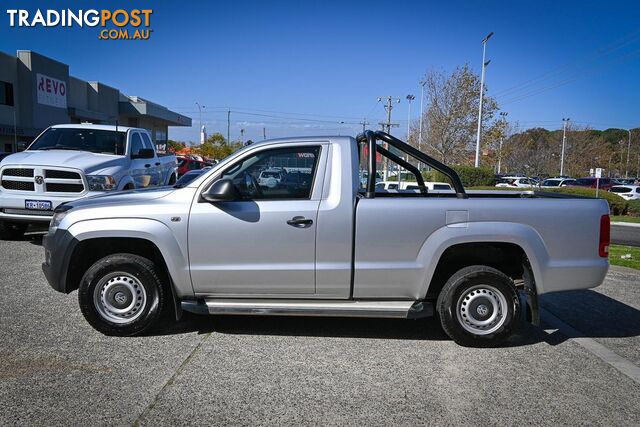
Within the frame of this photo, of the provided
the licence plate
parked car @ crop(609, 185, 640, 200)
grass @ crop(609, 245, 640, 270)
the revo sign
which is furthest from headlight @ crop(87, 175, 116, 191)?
parked car @ crop(609, 185, 640, 200)

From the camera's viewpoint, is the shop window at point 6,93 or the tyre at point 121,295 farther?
the shop window at point 6,93

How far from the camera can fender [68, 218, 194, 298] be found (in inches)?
190

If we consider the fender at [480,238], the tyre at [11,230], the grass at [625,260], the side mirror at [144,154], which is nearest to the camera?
the fender at [480,238]

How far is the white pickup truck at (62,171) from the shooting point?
8922mm

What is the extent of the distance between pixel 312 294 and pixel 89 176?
5.78 metres

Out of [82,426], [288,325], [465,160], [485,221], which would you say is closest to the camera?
[82,426]

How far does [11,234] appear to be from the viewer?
10289 millimetres

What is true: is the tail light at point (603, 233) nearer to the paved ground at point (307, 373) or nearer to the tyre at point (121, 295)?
the paved ground at point (307, 373)

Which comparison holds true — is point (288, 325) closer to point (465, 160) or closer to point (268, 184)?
point (268, 184)

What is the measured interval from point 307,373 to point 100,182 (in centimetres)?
631

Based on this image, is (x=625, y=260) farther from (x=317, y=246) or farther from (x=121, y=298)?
(x=121, y=298)

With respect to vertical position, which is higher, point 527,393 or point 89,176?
point 89,176

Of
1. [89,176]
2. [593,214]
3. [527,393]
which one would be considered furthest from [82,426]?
[89,176]

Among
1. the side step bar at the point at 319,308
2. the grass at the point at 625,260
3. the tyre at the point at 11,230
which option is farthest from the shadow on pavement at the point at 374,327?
the tyre at the point at 11,230
